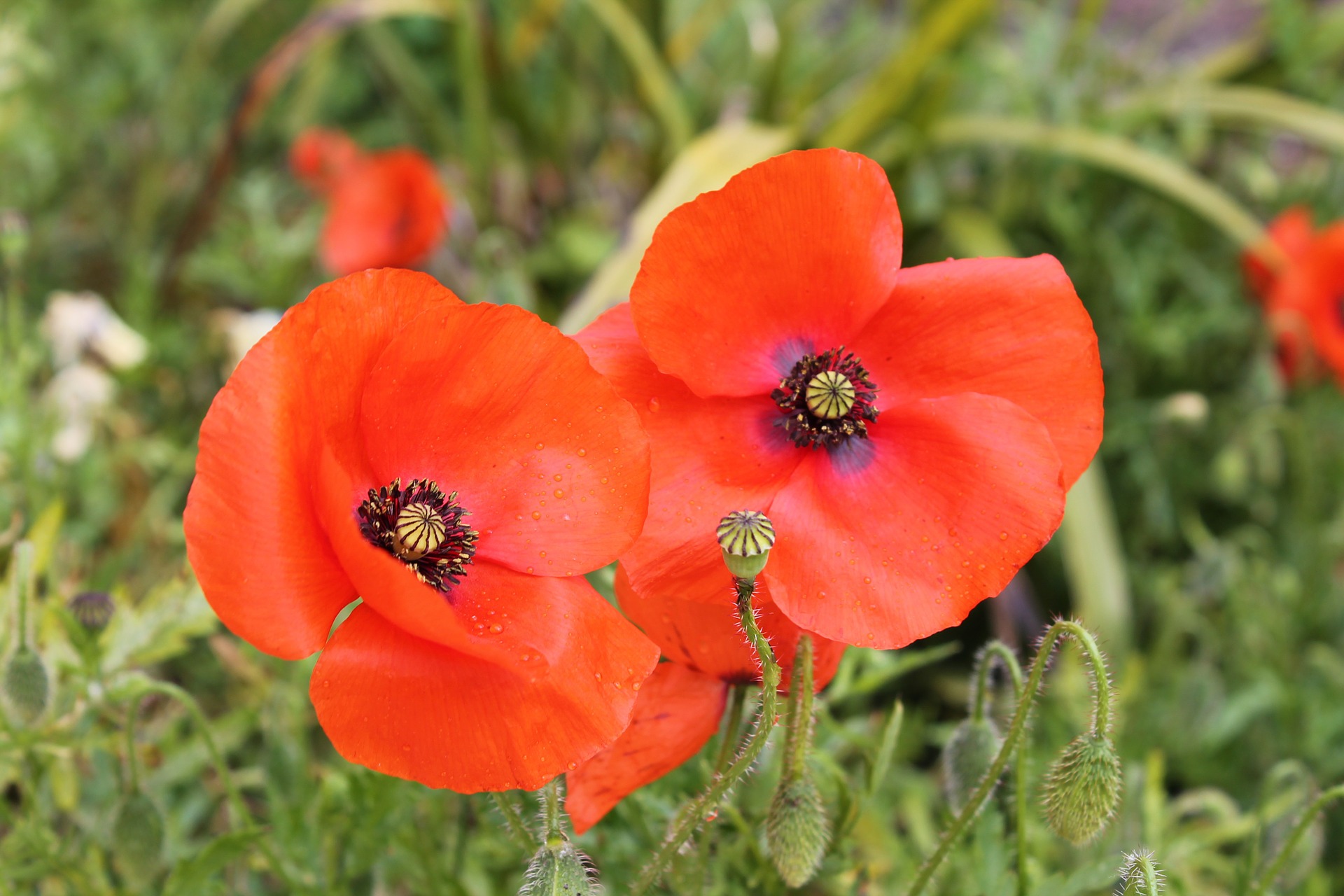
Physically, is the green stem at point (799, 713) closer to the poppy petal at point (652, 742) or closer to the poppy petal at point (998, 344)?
the poppy petal at point (652, 742)

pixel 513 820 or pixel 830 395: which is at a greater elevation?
pixel 830 395

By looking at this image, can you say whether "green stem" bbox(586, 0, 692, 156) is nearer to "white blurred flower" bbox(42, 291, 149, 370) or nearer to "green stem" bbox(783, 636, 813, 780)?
"white blurred flower" bbox(42, 291, 149, 370)

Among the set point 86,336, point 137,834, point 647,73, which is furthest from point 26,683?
point 647,73

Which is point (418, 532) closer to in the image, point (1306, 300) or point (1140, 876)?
point (1140, 876)

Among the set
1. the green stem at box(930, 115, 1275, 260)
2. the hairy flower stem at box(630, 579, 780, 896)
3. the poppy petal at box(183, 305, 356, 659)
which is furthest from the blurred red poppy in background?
the poppy petal at box(183, 305, 356, 659)

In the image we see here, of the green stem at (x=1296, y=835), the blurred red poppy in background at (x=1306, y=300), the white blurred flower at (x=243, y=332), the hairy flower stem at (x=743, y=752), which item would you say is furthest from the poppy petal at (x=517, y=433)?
the blurred red poppy in background at (x=1306, y=300)
